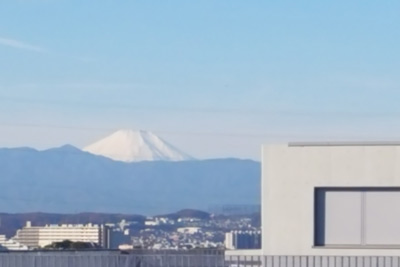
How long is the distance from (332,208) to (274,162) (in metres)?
1.56

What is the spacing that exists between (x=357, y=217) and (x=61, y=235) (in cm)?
7648

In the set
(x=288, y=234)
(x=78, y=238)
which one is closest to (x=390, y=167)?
(x=288, y=234)

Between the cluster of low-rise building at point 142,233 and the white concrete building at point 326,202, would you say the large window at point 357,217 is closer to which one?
the white concrete building at point 326,202

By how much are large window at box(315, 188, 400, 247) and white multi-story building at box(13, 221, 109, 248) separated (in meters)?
57.9

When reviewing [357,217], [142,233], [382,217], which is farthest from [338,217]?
[142,233]

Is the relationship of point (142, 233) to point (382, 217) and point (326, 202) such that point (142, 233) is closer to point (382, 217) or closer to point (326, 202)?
point (326, 202)

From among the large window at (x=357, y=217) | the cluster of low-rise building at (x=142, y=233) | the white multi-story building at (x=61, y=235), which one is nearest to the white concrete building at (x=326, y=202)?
the large window at (x=357, y=217)

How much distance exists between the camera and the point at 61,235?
107m

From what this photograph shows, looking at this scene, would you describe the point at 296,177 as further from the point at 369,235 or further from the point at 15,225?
the point at 15,225

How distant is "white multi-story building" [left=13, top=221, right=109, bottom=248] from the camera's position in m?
96.0

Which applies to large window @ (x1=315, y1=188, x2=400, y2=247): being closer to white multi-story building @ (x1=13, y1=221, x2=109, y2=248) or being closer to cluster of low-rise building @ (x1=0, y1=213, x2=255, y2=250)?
cluster of low-rise building @ (x1=0, y1=213, x2=255, y2=250)

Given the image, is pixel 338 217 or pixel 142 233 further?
pixel 142 233

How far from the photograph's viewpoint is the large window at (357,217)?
1257 inches

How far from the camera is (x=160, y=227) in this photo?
148625mm
